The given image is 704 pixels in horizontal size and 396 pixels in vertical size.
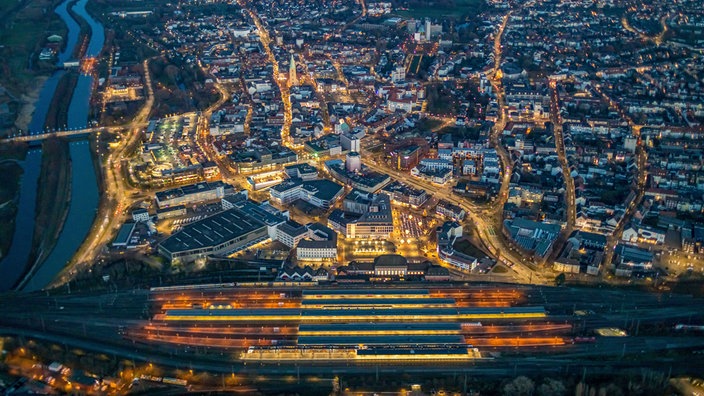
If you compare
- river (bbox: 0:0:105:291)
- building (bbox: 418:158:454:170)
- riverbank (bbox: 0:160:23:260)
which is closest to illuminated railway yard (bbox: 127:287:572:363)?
river (bbox: 0:0:105:291)

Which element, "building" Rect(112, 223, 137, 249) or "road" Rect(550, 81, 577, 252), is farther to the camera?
"road" Rect(550, 81, 577, 252)

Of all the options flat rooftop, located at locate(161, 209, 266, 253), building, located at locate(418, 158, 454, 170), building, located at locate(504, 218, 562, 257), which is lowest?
building, located at locate(504, 218, 562, 257)

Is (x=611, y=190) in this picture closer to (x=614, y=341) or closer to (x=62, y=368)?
(x=614, y=341)

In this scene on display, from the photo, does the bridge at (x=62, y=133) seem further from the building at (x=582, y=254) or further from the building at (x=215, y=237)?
A: the building at (x=582, y=254)

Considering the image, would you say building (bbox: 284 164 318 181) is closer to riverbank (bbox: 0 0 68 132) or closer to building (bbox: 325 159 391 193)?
building (bbox: 325 159 391 193)

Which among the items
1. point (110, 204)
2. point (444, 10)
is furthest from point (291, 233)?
point (444, 10)

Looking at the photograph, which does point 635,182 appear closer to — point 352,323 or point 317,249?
point 317,249
